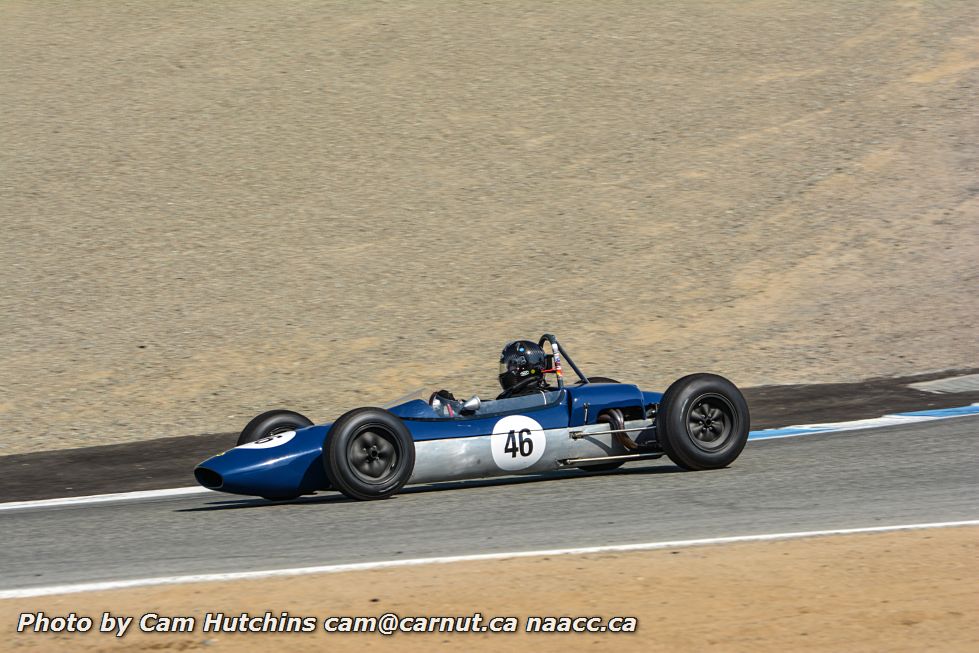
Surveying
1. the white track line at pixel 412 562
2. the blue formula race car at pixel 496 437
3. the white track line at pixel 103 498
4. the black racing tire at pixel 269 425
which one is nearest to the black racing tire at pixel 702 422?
the blue formula race car at pixel 496 437

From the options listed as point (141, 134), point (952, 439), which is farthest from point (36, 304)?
point (952, 439)

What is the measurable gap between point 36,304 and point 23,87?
9878mm

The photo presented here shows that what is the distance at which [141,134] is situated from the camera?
76.8 ft

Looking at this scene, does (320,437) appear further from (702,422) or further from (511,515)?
(702,422)

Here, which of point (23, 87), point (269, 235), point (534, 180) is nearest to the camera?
point (269, 235)

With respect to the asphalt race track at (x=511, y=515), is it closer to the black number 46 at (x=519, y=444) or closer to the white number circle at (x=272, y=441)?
the black number 46 at (x=519, y=444)

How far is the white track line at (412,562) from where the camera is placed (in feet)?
21.0

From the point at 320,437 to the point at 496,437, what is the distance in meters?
1.18

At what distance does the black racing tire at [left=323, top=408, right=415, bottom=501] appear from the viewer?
8.20 metres

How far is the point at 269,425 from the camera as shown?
30.0 ft

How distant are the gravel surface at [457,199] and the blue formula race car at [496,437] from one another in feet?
16.5

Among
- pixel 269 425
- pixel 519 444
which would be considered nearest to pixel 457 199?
pixel 269 425

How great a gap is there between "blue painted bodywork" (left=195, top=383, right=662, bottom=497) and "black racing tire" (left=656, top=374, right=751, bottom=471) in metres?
0.49

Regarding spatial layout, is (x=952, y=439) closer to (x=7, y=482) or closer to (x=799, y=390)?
(x=799, y=390)
